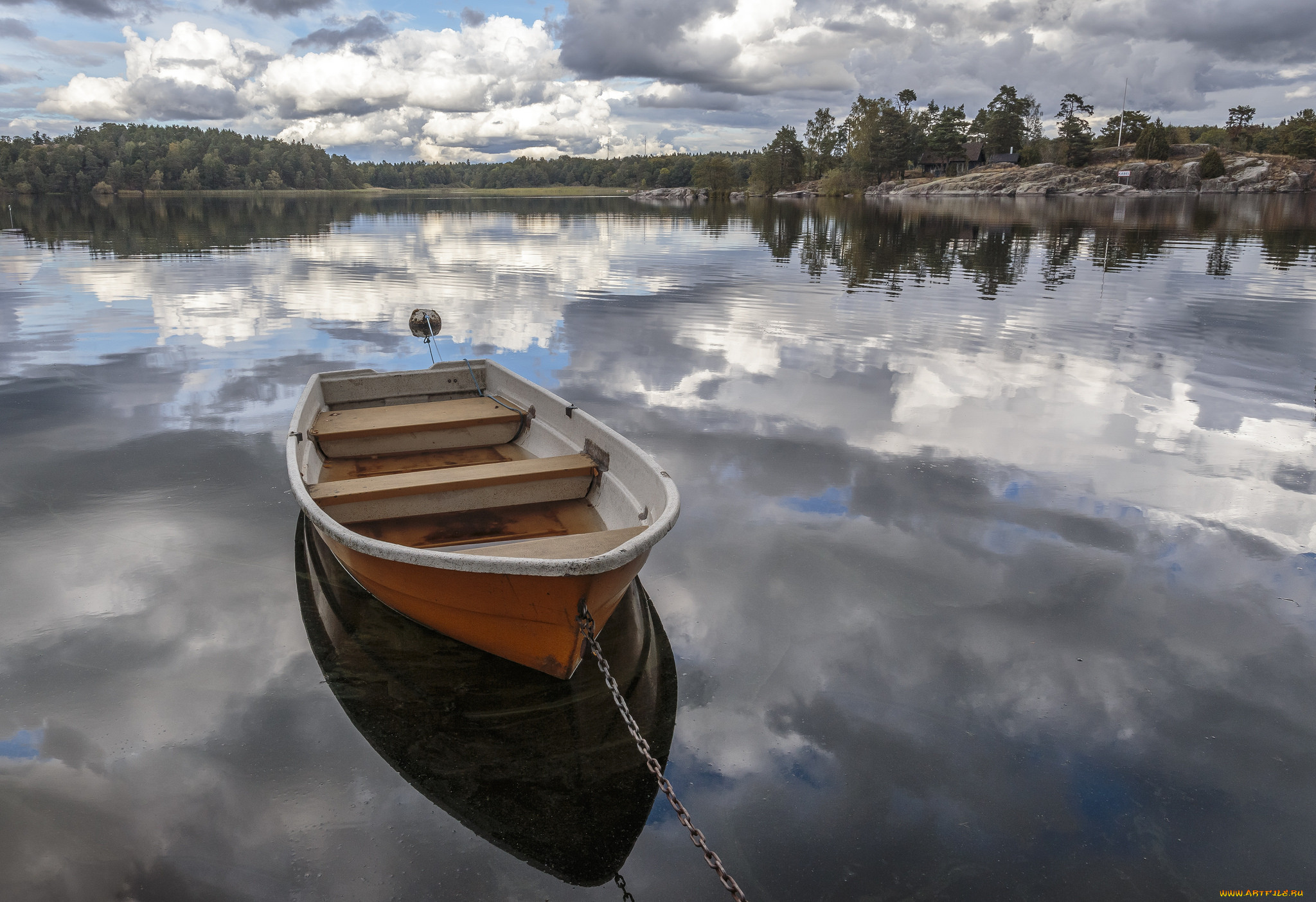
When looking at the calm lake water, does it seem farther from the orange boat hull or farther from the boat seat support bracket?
the boat seat support bracket

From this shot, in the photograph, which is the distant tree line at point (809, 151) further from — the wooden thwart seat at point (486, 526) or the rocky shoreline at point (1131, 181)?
the wooden thwart seat at point (486, 526)

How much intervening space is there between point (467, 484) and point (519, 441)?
2.01m

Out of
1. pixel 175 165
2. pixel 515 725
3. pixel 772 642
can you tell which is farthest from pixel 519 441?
pixel 175 165

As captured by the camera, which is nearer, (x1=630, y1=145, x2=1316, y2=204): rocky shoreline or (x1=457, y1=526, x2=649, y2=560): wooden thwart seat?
(x1=457, y1=526, x2=649, y2=560): wooden thwart seat

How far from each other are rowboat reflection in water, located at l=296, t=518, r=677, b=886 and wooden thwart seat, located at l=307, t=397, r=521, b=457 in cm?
229

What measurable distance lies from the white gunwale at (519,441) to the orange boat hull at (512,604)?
0.40 ft

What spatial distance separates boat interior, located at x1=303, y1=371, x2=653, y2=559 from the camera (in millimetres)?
5953

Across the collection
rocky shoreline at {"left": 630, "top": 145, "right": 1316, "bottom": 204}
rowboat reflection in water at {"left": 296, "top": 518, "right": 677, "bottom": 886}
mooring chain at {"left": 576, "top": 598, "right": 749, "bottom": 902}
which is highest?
rocky shoreline at {"left": 630, "top": 145, "right": 1316, "bottom": 204}

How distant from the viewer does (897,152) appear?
409ft

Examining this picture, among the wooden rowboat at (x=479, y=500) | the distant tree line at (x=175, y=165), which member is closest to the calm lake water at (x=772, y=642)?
the wooden rowboat at (x=479, y=500)

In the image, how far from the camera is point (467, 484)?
637cm

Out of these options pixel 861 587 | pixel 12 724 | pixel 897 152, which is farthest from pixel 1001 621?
pixel 897 152

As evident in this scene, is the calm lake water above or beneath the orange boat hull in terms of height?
beneath

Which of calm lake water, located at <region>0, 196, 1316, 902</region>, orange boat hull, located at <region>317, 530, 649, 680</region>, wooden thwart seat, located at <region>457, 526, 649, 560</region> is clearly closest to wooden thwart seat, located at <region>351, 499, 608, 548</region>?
calm lake water, located at <region>0, 196, 1316, 902</region>
